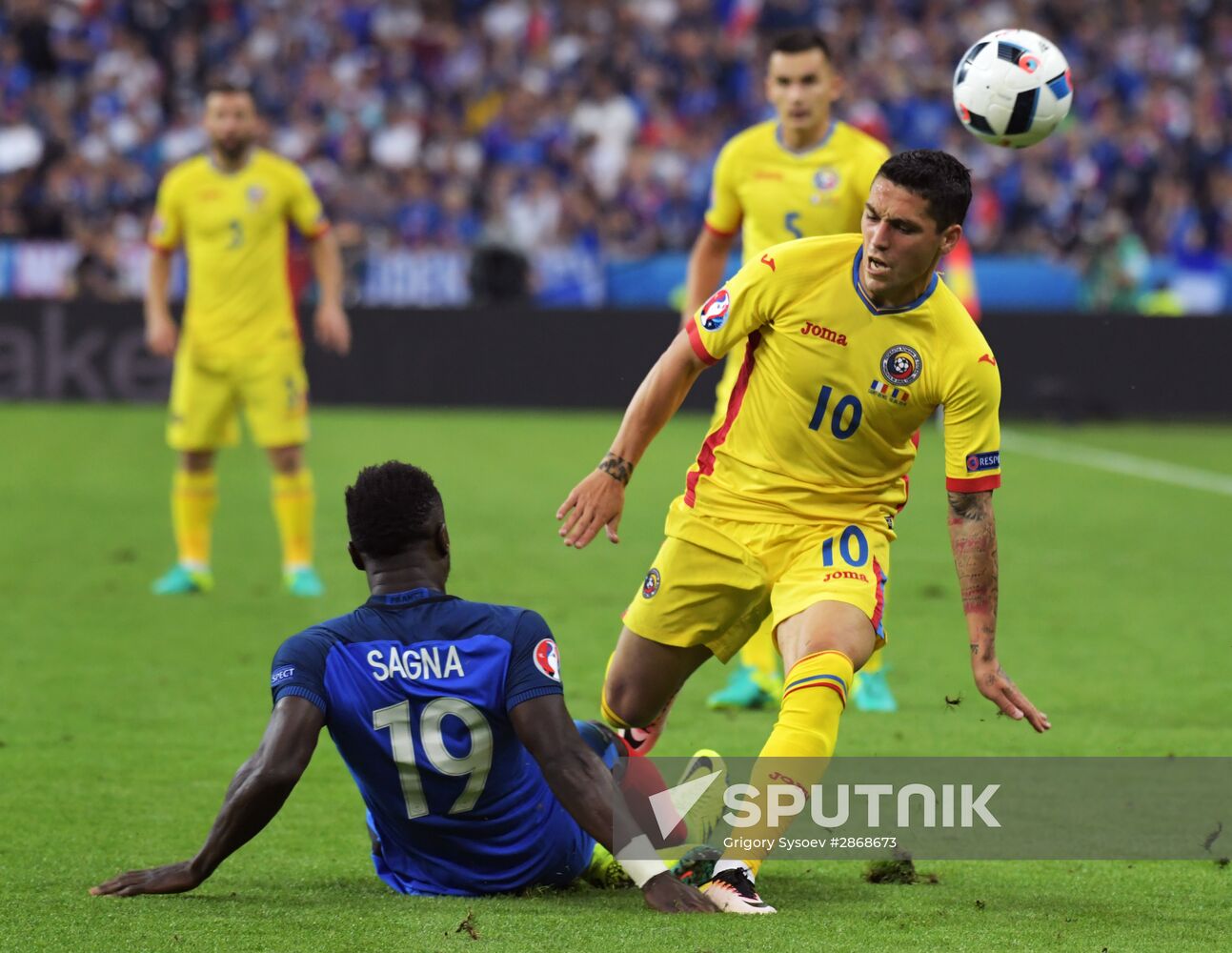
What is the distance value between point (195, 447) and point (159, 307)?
81 cm

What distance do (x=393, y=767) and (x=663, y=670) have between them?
3.74 ft

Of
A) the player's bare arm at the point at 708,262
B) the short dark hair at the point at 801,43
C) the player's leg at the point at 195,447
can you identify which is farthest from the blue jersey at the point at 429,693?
the player's leg at the point at 195,447

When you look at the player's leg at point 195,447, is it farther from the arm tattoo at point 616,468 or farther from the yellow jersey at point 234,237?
the arm tattoo at point 616,468

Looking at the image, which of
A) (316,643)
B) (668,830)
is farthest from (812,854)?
(316,643)

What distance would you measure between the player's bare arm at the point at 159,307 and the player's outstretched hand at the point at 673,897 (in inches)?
255

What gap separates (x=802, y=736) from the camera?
470 cm

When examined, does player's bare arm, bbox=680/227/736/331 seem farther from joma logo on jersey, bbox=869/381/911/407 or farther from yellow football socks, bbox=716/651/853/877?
yellow football socks, bbox=716/651/853/877

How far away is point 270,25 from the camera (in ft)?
86.9

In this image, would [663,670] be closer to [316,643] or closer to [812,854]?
[812,854]

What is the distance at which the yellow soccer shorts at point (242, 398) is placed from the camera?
Answer: 33.5 feet

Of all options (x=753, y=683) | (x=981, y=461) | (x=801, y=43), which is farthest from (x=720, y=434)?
(x=801, y=43)

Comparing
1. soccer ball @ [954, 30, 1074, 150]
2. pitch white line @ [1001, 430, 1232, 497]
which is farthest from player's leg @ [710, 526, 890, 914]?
pitch white line @ [1001, 430, 1232, 497]

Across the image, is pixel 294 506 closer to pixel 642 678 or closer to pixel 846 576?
pixel 642 678

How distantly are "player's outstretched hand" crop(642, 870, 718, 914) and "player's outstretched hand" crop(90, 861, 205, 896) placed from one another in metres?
1.05
